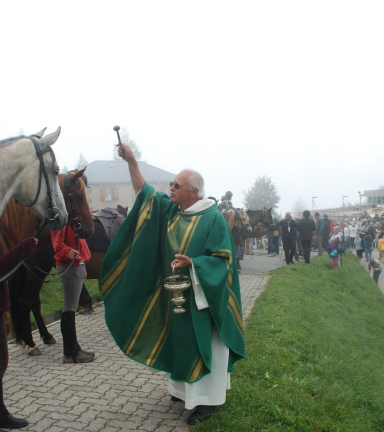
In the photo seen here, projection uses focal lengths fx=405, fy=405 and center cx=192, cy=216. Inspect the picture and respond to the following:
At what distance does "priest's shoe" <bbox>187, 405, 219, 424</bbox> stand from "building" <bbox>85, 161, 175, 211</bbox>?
143ft

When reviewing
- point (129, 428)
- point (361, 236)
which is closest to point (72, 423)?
point (129, 428)

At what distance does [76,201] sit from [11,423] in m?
2.22

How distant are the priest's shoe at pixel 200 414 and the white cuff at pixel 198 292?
878mm

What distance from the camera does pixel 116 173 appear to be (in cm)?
5059

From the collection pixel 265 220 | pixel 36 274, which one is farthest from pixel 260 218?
pixel 36 274

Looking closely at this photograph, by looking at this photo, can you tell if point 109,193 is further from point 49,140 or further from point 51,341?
point 49,140

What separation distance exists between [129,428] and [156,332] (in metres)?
0.78

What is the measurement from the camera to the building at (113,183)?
47.9m

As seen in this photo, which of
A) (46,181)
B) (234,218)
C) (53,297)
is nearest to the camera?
(46,181)

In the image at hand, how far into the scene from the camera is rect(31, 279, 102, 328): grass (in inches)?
273

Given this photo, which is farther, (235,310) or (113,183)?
(113,183)

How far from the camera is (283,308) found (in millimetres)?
7578

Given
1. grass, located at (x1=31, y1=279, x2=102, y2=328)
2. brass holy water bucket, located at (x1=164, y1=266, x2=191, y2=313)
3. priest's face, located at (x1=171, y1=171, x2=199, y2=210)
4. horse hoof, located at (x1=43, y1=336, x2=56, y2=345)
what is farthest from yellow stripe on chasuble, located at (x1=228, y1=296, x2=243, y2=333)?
grass, located at (x1=31, y1=279, x2=102, y2=328)

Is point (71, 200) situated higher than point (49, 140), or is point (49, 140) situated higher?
point (49, 140)
